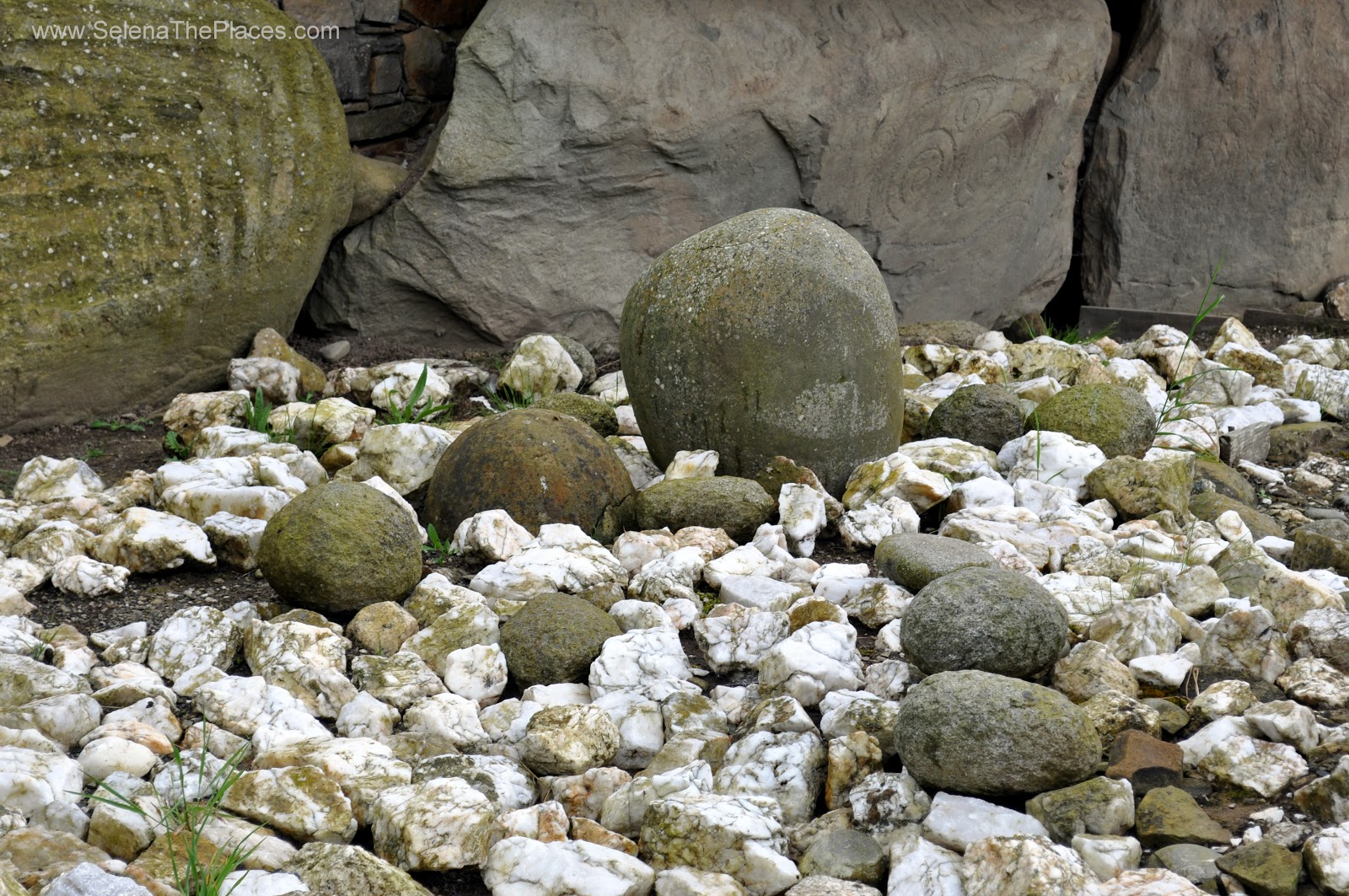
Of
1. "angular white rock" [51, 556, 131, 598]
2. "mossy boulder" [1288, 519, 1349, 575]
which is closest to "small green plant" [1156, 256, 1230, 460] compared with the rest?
"mossy boulder" [1288, 519, 1349, 575]

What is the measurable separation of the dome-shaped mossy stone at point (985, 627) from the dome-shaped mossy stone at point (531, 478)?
1.14m

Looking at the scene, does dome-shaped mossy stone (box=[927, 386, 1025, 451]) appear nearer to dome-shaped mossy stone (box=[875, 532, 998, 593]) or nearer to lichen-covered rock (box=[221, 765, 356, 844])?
dome-shaped mossy stone (box=[875, 532, 998, 593])

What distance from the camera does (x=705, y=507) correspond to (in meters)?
3.42

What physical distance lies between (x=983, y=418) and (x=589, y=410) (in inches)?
49.9

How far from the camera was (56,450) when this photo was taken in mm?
4301

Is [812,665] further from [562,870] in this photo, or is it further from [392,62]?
[392,62]

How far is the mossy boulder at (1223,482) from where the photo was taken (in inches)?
154

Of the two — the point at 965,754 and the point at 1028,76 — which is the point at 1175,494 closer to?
the point at 965,754

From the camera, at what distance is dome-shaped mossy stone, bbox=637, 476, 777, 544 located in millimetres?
3428

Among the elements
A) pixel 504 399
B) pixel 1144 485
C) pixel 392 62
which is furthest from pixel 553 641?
pixel 392 62

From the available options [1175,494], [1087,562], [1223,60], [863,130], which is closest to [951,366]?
[863,130]

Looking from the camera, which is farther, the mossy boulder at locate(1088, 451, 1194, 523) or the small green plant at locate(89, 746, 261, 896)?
the mossy boulder at locate(1088, 451, 1194, 523)

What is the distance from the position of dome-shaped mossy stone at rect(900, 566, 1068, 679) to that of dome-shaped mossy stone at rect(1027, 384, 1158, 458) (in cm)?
158

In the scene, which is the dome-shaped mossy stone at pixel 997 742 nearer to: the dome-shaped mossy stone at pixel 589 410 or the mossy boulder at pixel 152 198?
the dome-shaped mossy stone at pixel 589 410
